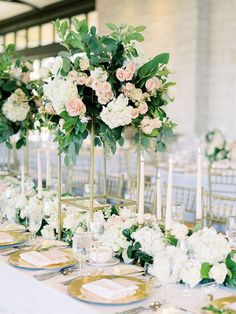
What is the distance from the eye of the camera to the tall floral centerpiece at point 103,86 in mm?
2178

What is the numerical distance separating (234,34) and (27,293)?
7324mm

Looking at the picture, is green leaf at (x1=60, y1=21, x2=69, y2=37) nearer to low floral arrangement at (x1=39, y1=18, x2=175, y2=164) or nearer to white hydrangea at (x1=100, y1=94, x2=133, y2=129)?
low floral arrangement at (x1=39, y1=18, x2=175, y2=164)

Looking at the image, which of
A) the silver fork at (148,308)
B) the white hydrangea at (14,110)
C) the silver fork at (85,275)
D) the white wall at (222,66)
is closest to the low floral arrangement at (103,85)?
the silver fork at (85,275)

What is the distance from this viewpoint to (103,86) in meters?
2.15

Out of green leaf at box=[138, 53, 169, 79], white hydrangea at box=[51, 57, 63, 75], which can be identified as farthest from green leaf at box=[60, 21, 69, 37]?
green leaf at box=[138, 53, 169, 79]

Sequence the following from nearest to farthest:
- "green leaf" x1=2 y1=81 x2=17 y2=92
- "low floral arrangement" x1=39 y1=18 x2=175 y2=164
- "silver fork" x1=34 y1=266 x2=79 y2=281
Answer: "silver fork" x1=34 y1=266 x2=79 y2=281 → "low floral arrangement" x1=39 y1=18 x2=175 y2=164 → "green leaf" x1=2 y1=81 x2=17 y2=92

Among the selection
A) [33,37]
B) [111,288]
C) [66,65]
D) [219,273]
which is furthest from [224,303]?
[33,37]

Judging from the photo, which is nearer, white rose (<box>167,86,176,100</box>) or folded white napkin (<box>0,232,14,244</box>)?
white rose (<box>167,86,176,100</box>)

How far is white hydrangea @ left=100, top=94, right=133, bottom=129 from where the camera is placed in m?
2.15

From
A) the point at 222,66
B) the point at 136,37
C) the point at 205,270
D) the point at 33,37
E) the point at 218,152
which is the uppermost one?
the point at 33,37

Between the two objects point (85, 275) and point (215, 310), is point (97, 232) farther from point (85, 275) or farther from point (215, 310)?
point (215, 310)

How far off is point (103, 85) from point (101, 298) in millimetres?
899

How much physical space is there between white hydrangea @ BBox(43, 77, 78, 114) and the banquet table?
72 cm

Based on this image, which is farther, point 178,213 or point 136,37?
point 178,213
